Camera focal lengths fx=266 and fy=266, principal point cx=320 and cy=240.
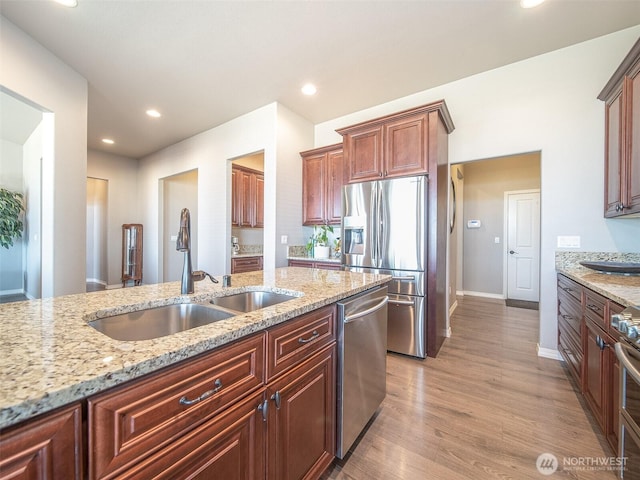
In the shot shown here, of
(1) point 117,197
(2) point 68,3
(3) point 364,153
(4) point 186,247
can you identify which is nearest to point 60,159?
(2) point 68,3

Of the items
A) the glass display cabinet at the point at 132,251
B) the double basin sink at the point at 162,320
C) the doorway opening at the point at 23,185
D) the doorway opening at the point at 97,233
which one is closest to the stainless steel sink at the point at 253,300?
the double basin sink at the point at 162,320

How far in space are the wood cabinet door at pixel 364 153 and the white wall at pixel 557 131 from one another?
1090 millimetres

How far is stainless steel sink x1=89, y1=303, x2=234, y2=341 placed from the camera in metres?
1.06

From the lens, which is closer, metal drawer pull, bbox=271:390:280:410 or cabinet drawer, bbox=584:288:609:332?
metal drawer pull, bbox=271:390:280:410

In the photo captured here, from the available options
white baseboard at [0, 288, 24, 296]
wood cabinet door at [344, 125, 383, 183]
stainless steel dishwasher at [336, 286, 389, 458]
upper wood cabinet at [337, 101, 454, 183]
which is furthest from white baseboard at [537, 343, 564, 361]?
white baseboard at [0, 288, 24, 296]

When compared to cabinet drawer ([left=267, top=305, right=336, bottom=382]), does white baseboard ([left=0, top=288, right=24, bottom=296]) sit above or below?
below

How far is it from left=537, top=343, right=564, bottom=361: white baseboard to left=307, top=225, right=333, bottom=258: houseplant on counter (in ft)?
8.46

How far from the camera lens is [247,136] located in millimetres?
3938

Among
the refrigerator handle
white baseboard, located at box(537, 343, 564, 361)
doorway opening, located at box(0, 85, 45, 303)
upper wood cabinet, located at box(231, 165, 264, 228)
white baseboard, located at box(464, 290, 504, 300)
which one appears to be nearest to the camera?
white baseboard, located at box(537, 343, 564, 361)

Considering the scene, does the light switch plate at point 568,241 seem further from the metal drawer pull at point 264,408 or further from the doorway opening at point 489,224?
the metal drawer pull at point 264,408

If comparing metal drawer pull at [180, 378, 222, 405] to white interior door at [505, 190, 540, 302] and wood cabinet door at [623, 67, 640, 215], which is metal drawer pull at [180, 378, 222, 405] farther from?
white interior door at [505, 190, 540, 302]

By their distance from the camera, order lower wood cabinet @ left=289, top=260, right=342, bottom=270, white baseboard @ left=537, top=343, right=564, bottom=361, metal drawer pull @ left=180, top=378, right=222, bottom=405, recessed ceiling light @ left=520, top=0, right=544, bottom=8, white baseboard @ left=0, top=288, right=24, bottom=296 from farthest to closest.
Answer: white baseboard @ left=0, top=288, right=24, bottom=296 → lower wood cabinet @ left=289, top=260, right=342, bottom=270 → white baseboard @ left=537, top=343, right=564, bottom=361 → recessed ceiling light @ left=520, top=0, right=544, bottom=8 → metal drawer pull @ left=180, top=378, right=222, bottom=405

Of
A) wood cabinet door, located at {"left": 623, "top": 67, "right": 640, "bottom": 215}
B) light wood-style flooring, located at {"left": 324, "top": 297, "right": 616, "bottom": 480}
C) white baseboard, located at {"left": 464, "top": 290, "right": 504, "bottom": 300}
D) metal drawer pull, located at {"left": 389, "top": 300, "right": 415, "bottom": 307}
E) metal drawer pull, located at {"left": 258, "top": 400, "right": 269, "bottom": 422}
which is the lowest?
light wood-style flooring, located at {"left": 324, "top": 297, "right": 616, "bottom": 480}

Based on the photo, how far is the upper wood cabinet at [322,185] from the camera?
3.71 meters
